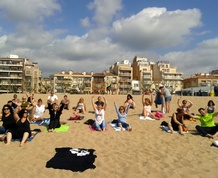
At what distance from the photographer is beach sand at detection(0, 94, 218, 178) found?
194 inches

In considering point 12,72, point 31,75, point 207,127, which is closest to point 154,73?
point 31,75

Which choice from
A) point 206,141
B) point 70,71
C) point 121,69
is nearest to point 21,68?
point 70,71

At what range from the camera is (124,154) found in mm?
6172

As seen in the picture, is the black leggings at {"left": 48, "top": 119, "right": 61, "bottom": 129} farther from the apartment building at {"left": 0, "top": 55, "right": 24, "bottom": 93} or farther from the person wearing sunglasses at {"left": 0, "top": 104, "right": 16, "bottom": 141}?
the apartment building at {"left": 0, "top": 55, "right": 24, "bottom": 93}

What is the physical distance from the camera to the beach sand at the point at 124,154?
16.2ft

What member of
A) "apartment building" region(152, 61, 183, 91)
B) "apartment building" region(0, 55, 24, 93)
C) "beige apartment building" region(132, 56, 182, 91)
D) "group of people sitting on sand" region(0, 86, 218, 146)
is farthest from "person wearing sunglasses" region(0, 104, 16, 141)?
"apartment building" region(152, 61, 183, 91)

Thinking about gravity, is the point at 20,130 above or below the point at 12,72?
below

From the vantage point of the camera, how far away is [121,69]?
8888 centimetres

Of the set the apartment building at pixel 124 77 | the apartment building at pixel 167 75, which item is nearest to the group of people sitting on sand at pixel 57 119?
the apartment building at pixel 124 77

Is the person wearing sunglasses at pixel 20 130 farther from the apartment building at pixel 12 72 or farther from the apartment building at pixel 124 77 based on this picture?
the apartment building at pixel 124 77

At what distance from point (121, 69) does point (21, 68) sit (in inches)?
1397

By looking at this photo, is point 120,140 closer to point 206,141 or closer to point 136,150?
point 136,150

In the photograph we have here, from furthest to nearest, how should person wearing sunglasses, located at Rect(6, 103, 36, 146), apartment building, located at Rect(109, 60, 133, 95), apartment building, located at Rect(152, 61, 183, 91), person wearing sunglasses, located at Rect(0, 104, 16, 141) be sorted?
apartment building, located at Rect(152, 61, 183, 91), apartment building, located at Rect(109, 60, 133, 95), person wearing sunglasses, located at Rect(0, 104, 16, 141), person wearing sunglasses, located at Rect(6, 103, 36, 146)

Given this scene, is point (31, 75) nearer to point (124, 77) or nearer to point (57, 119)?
point (124, 77)
